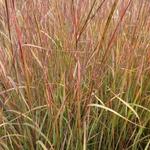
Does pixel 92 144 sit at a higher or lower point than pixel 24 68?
lower

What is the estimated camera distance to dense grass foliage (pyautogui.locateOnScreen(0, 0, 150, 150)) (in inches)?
34.6

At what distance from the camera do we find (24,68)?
0.86 meters

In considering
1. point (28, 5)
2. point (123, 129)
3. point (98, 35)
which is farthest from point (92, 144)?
point (28, 5)

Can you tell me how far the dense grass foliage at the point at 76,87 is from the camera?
34.6 inches

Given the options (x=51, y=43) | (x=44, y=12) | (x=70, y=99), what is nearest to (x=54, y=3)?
(x=44, y=12)

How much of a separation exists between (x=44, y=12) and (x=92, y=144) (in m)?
0.54

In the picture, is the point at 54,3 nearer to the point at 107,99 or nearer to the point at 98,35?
the point at 98,35

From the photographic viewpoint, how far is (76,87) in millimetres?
889

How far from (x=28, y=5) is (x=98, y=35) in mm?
272

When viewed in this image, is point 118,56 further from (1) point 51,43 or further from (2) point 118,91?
(1) point 51,43

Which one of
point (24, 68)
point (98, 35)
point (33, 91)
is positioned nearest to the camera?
point (24, 68)

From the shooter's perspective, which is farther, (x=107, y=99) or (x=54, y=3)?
(x=54, y=3)

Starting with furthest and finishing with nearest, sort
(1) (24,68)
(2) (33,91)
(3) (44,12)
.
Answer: (3) (44,12)
(2) (33,91)
(1) (24,68)

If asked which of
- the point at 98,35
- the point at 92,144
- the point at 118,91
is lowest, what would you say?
the point at 92,144
